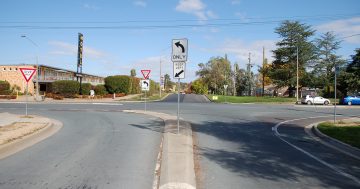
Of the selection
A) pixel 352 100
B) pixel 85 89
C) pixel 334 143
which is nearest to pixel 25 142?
pixel 334 143

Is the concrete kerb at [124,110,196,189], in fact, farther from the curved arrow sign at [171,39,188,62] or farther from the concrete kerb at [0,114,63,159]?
the concrete kerb at [0,114,63,159]

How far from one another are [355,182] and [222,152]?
3.94m

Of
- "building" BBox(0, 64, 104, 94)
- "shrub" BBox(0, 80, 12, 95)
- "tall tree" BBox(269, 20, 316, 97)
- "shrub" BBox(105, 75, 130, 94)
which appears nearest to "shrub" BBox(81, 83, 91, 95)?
"building" BBox(0, 64, 104, 94)

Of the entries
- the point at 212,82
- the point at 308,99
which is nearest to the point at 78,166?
the point at 308,99

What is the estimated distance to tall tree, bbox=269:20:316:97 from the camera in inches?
2574

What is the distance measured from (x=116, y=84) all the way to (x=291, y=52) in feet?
103

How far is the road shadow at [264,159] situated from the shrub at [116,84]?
4694 centimetres

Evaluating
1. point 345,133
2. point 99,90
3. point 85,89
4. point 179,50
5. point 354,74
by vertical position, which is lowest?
point 345,133

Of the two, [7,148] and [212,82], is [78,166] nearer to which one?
[7,148]

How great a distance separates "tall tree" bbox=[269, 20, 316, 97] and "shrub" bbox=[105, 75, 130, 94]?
2649 centimetres

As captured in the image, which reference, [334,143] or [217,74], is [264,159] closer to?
[334,143]

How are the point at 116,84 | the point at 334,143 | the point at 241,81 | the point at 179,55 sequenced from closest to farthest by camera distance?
the point at 179,55 → the point at 334,143 → the point at 116,84 → the point at 241,81

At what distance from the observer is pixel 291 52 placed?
66062 mm

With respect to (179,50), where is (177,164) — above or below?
below
